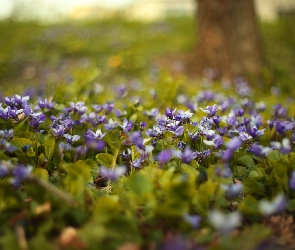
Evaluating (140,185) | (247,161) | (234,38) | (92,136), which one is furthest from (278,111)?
(234,38)

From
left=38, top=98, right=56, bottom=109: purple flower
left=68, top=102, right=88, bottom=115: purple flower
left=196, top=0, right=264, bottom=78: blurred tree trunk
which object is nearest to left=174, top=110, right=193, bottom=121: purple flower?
left=68, top=102, right=88, bottom=115: purple flower

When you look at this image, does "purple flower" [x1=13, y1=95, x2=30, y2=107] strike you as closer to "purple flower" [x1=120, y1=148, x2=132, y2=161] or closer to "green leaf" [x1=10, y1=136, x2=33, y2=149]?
"green leaf" [x1=10, y1=136, x2=33, y2=149]

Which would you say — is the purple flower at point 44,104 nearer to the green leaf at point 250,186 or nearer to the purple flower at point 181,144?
the purple flower at point 181,144

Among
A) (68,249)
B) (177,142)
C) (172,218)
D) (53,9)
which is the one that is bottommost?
(68,249)

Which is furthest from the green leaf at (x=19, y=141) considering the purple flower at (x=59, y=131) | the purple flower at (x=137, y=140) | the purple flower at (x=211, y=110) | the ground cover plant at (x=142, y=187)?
the purple flower at (x=211, y=110)

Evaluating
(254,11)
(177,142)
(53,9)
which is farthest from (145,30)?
(177,142)

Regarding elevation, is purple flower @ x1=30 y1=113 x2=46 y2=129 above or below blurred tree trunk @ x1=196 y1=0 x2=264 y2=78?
below

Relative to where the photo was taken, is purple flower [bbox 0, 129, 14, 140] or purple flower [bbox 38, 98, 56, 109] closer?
purple flower [bbox 0, 129, 14, 140]

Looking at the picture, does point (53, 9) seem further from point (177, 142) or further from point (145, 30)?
point (177, 142)
